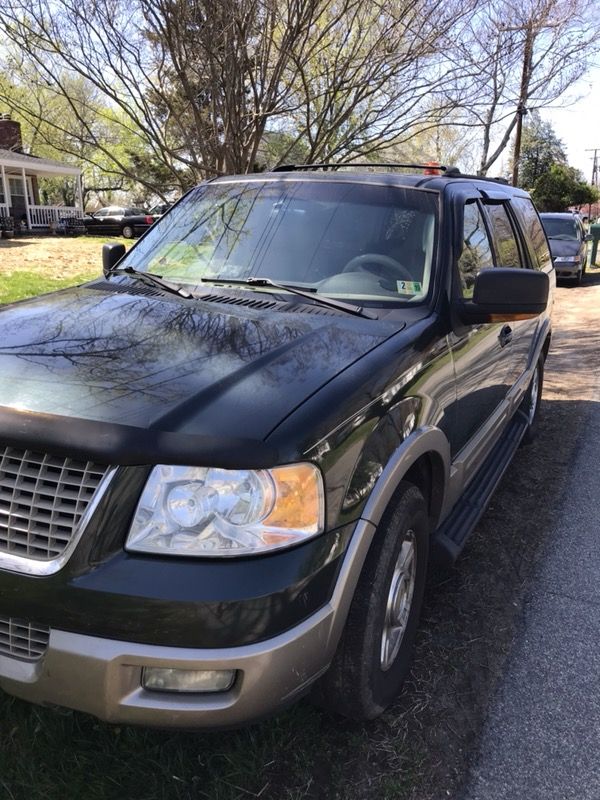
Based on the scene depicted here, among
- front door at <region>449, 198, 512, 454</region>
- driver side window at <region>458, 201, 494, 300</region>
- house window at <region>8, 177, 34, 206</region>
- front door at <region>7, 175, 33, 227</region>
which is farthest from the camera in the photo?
house window at <region>8, 177, 34, 206</region>

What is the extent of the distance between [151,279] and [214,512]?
5.91ft

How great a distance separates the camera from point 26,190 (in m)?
34.3

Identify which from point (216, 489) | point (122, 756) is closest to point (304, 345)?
point (216, 489)

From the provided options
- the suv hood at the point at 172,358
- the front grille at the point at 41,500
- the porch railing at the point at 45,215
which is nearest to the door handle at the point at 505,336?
the suv hood at the point at 172,358

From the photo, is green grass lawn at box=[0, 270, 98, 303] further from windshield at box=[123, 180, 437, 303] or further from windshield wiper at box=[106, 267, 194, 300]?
windshield at box=[123, 180, 437, 303]

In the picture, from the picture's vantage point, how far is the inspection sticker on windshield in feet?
10.2

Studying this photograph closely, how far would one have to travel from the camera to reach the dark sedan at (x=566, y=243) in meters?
15.7

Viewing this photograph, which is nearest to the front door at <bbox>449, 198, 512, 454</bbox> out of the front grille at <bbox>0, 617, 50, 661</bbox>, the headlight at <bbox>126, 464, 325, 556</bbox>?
the headlight at <bbox>126, 464, 325, 556</bbox>

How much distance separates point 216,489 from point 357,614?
70 centimetres

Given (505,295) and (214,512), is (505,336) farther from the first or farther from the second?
(214,512)

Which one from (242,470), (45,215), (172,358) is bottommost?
(242,470)

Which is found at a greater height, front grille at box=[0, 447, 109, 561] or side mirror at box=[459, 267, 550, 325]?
side mirror at box=[459, 267, 550, 325]

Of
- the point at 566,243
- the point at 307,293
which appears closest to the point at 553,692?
the point at 307,293

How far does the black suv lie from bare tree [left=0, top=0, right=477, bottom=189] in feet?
13.5
